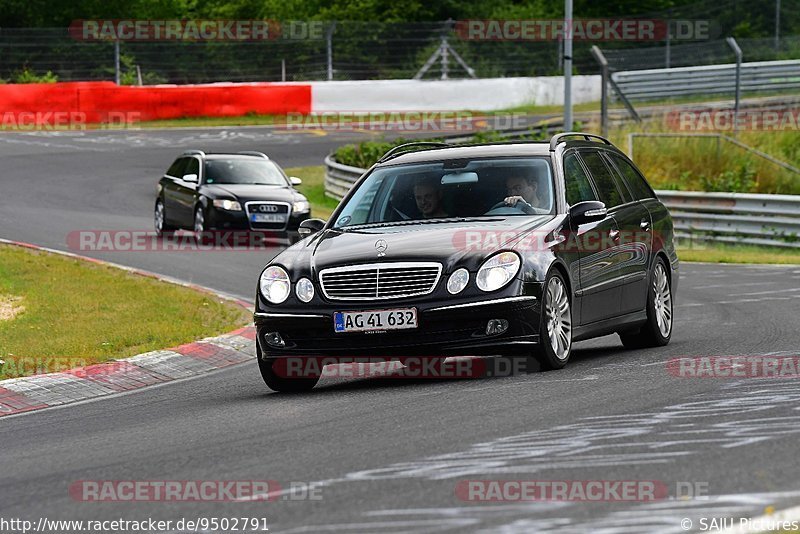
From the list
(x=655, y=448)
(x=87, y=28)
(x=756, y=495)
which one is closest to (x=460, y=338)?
(x=655, y=448)

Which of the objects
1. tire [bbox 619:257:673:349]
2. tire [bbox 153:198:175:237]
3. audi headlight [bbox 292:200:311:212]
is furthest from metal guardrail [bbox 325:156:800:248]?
tire [bbox 619:257:673:349]

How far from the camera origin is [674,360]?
1048cm

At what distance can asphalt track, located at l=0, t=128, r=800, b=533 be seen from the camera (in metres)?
5.60

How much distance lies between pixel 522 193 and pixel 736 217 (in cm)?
1547

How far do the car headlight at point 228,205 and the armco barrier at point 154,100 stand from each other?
68.6 feet

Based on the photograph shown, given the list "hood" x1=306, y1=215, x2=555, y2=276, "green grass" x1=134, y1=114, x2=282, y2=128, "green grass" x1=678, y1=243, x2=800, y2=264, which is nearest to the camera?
"hood" x1=306, y1=215, x2=555, y2=276

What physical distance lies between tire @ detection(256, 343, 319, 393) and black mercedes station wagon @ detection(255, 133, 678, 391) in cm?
1

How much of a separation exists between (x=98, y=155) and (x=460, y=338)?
29.8 meters

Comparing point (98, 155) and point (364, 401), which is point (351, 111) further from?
point (364, 401)

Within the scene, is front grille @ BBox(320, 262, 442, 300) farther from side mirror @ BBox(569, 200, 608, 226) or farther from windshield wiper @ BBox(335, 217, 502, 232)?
side mirror @ BBox(569, 200, 608, 226)

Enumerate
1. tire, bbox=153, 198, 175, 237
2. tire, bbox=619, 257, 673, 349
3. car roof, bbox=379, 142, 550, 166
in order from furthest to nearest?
tire, bbox=153, 198, 175, 237, tire, bbox=619, 257, 673, 349, car roof, bbox=379, 142, 550, 166

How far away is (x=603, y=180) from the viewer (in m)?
11.7

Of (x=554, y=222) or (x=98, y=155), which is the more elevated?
(x=554, y=222)

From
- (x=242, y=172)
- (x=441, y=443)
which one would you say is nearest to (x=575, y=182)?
(x=441, y=443)
